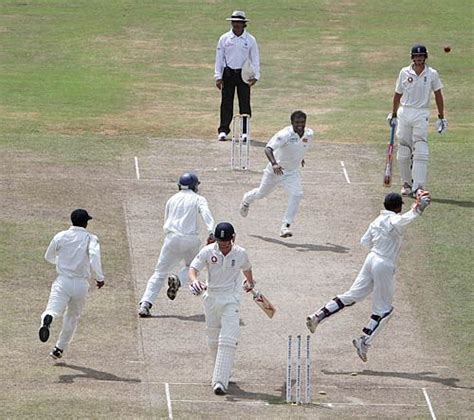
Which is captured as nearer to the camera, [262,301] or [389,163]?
[262,301]

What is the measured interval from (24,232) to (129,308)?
3.45 meters

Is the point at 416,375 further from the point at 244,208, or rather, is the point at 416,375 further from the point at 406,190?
the point at 406,190

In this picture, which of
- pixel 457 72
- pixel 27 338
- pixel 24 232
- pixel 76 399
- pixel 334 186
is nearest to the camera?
pixel 76 399

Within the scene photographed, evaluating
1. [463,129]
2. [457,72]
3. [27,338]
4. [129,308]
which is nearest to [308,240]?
[129,308]

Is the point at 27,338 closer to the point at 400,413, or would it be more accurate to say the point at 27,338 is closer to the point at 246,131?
the point at 400,413

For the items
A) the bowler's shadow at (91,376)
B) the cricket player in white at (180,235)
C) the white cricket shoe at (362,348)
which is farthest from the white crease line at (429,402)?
the cricket player in white at (180,235)

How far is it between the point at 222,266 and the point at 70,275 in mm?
1887

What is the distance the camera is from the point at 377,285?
19047 mm

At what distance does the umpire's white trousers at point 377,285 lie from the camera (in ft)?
62.2

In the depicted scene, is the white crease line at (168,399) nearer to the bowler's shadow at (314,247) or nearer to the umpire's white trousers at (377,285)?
the umpire's white trousers at (377,285)

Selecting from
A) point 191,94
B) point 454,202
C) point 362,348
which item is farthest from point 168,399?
point 191,94

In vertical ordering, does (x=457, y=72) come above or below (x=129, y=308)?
above

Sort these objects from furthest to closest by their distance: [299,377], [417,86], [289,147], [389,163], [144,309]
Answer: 1. [389,163]
2. [417,86]
3. [289,147]
4. [144,309]
5. [299,377]

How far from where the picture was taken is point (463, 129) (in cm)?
3064
